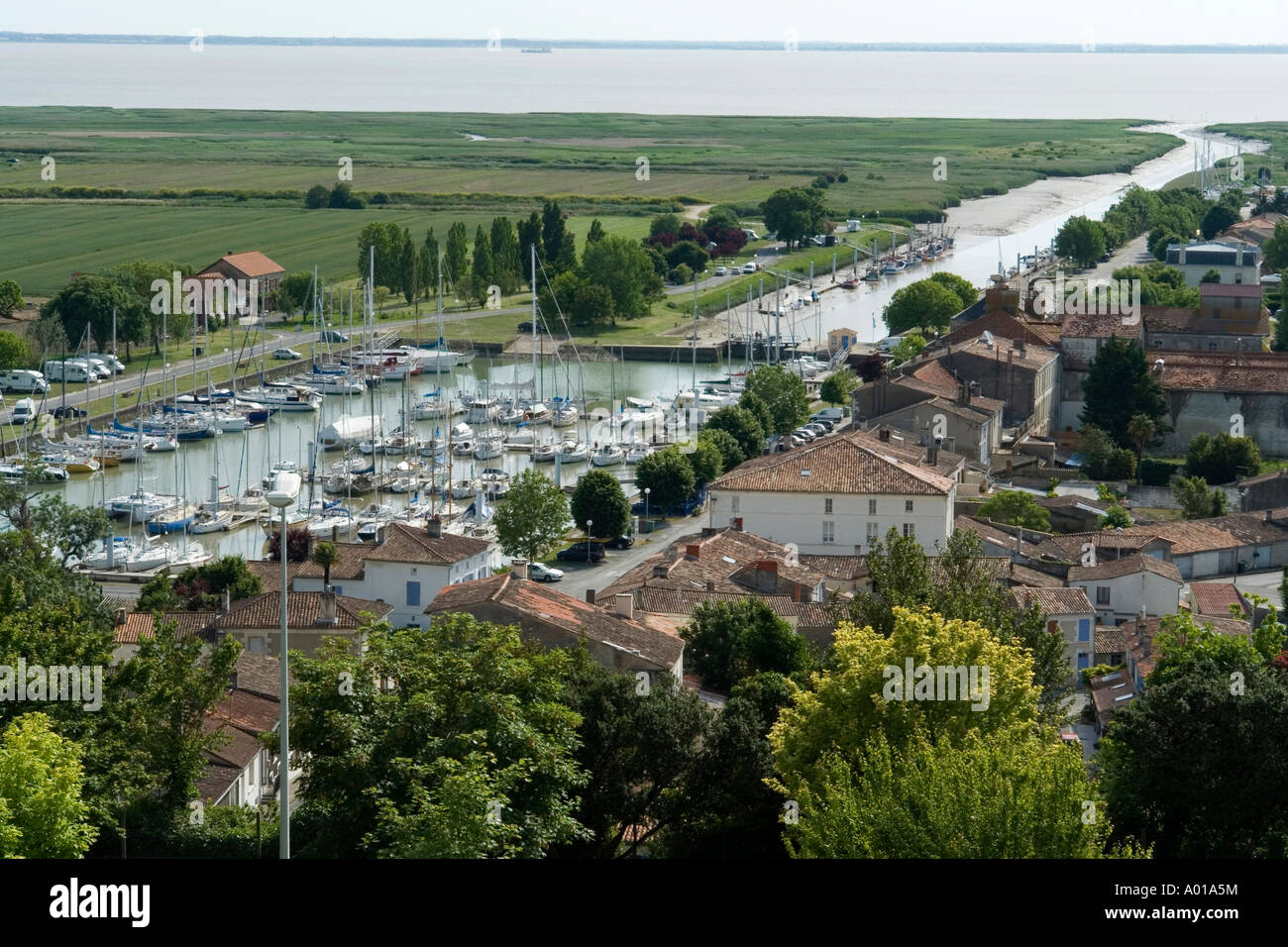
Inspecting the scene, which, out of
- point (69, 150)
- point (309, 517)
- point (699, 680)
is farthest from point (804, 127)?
point (699, 680)

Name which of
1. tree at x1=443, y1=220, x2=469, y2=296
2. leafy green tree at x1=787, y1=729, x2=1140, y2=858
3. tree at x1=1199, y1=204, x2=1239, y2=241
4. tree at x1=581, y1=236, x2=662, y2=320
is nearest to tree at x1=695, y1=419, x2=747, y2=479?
tree at x1=581, y1=236, x2=662, y2=320

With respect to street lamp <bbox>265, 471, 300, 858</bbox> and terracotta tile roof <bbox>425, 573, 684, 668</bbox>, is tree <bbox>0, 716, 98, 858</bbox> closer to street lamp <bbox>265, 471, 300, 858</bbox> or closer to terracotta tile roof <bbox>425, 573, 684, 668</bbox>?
street lamp <bbox>265, 471, 300, 858</bbox>

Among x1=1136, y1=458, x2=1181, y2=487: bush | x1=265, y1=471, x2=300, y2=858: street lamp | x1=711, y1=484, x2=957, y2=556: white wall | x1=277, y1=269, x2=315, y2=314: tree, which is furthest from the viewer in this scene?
x1=277, y1=269, x2=315, y2=314: tree

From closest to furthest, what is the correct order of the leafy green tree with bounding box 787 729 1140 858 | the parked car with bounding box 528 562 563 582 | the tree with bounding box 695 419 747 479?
the leafy green tree with bounding box 787 729 1140 858 < the parked car with bounding box 528 562 563 582 < the tree with bounding box 695 419 747 479

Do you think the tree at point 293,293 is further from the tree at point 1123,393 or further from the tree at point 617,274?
the tree at point 1123,393

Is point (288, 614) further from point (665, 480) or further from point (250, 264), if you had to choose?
→ point (250, 264)
